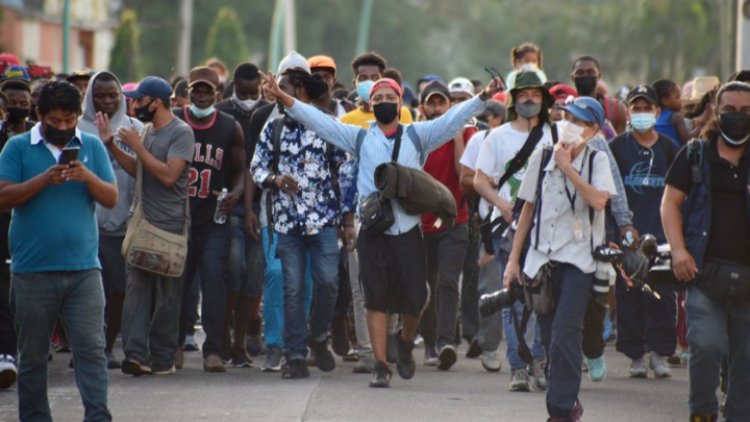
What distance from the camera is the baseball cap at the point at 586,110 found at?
416 inches

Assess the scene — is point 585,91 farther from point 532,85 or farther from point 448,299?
point 532,85

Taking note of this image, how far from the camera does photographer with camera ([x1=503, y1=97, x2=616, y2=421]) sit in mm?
10023

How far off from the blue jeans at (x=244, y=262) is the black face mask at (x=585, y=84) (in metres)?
3.58

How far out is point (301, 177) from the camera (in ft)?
42.2

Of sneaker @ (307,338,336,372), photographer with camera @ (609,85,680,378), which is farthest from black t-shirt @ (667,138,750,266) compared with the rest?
sneaker @ (307,338,336,372)

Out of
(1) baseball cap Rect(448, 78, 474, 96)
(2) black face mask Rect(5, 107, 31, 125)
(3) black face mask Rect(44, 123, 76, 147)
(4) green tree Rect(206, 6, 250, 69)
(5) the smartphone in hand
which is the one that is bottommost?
(5) the smartphone in hand

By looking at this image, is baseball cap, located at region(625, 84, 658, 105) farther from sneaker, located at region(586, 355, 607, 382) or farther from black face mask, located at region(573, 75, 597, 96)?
sneaker, located at region(586, 355, 607, 382)

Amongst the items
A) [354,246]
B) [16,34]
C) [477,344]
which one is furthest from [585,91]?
[16,34]

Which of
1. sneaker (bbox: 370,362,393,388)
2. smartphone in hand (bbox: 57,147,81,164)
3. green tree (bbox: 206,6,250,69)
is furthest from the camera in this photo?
green tree (bbox: 206,6,250,69)

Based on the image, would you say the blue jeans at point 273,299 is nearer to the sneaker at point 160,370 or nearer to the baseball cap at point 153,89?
the sneaker at point 160,370

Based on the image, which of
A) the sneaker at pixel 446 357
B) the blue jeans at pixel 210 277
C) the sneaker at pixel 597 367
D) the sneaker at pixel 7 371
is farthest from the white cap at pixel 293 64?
the sneaker at pixel 597 367

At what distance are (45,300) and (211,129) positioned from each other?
13.7 feet

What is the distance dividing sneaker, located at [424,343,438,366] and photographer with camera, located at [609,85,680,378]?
4.71 feet

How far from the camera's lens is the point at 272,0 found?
86.2m
